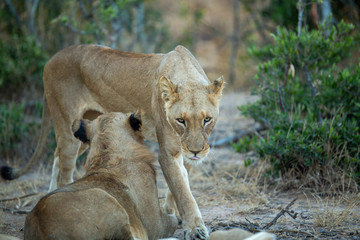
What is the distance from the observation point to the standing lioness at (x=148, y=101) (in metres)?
4.09

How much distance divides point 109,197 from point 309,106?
11.8 ft

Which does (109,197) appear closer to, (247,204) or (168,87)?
(168,87)

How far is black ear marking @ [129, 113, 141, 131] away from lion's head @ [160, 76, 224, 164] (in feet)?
0.97

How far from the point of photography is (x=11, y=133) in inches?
286

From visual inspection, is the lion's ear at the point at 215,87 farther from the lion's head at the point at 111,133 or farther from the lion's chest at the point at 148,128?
the lion's chest at the point at 148,128

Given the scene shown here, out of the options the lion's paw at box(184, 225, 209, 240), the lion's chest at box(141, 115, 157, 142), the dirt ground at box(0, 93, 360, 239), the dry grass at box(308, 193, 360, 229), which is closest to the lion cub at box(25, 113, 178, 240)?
the lion's paw at box(184, 225, 209, 240)

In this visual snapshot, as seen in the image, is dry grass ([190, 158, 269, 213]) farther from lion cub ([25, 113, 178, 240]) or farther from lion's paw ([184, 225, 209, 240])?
lion cub ([25, 113, 178, 240])

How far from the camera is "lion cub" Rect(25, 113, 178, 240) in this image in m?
3.21

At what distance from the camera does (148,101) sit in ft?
16.1

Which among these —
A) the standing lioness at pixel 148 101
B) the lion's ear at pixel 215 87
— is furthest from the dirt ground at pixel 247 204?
the lion's ear at pixel 215 87

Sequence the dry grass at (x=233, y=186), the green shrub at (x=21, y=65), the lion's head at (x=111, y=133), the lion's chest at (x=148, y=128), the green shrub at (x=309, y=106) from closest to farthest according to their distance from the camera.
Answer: the lion's head at (x=111, y=133) → the lion's chest at (x=148, y=128) → the dry grass at (x=233, y=186) → the green shrub at (x=309, y=106) → the green shrub at (x=21, y=65)

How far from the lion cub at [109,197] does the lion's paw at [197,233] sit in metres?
0.13

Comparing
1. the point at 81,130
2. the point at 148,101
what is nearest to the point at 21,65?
the point at 148,101

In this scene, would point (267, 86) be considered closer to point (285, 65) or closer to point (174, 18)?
point (285, 65)
